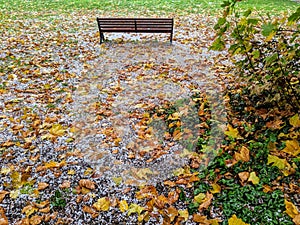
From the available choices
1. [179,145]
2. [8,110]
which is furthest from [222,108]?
[8,110]

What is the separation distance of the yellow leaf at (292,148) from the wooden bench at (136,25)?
199 inches

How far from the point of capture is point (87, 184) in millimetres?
2994

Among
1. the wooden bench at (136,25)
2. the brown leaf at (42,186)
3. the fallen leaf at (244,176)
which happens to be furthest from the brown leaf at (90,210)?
the wooden bench at (136,25)

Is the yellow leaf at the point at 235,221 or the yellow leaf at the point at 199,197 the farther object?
the yellow leaf at the point at 199,197

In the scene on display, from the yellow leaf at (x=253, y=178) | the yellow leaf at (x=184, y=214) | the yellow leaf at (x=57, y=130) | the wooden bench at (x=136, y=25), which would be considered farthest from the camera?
the wooden bench at (x=136, y=25)

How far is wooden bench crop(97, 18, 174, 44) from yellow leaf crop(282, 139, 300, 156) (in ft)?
16.6

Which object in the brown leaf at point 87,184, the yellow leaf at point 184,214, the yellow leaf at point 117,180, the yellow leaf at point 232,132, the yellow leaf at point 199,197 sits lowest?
the yellow leaf at point 117,180

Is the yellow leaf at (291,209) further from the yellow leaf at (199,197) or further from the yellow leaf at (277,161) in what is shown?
the yellow leaf at (199,197)

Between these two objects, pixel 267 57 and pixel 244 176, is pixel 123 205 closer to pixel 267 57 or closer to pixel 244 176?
pixel 244 176

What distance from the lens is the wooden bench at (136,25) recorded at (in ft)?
23.5

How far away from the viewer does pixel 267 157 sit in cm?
303

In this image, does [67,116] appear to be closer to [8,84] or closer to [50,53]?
[8,84]

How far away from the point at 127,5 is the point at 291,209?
12211 millimetres

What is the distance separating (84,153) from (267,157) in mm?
2302
